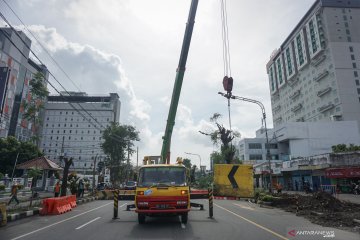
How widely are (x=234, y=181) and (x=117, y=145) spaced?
45.0 metres

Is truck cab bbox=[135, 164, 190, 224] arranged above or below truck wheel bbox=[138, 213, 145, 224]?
above

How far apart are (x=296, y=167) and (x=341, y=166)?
8757mm

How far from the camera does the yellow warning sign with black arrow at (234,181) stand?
2478 cm

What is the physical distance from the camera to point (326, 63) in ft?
253

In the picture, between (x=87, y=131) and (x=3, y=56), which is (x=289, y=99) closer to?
(x=87, y=131)

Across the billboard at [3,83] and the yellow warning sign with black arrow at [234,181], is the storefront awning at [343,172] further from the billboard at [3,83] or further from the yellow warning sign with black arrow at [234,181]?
the billboard at [3,83]

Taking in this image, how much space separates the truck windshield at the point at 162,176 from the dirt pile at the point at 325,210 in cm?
634

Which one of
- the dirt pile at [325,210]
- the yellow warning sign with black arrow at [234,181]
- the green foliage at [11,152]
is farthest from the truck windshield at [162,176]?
the green foliage at [11,152]

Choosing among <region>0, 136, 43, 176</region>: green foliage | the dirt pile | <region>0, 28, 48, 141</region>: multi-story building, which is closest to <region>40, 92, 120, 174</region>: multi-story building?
<region>0, 28, 48, 141</region>: multi-story building

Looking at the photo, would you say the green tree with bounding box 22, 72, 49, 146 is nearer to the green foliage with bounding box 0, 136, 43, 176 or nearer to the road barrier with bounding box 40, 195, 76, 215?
the road barrier with bounding box 40, 195, 76, 215

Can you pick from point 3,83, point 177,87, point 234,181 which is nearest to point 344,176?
point 234,181

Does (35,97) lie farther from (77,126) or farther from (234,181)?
(77,126)

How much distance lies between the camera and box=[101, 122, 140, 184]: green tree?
213ft

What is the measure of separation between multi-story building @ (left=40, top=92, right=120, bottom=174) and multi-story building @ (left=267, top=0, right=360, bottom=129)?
73839 millimetres
